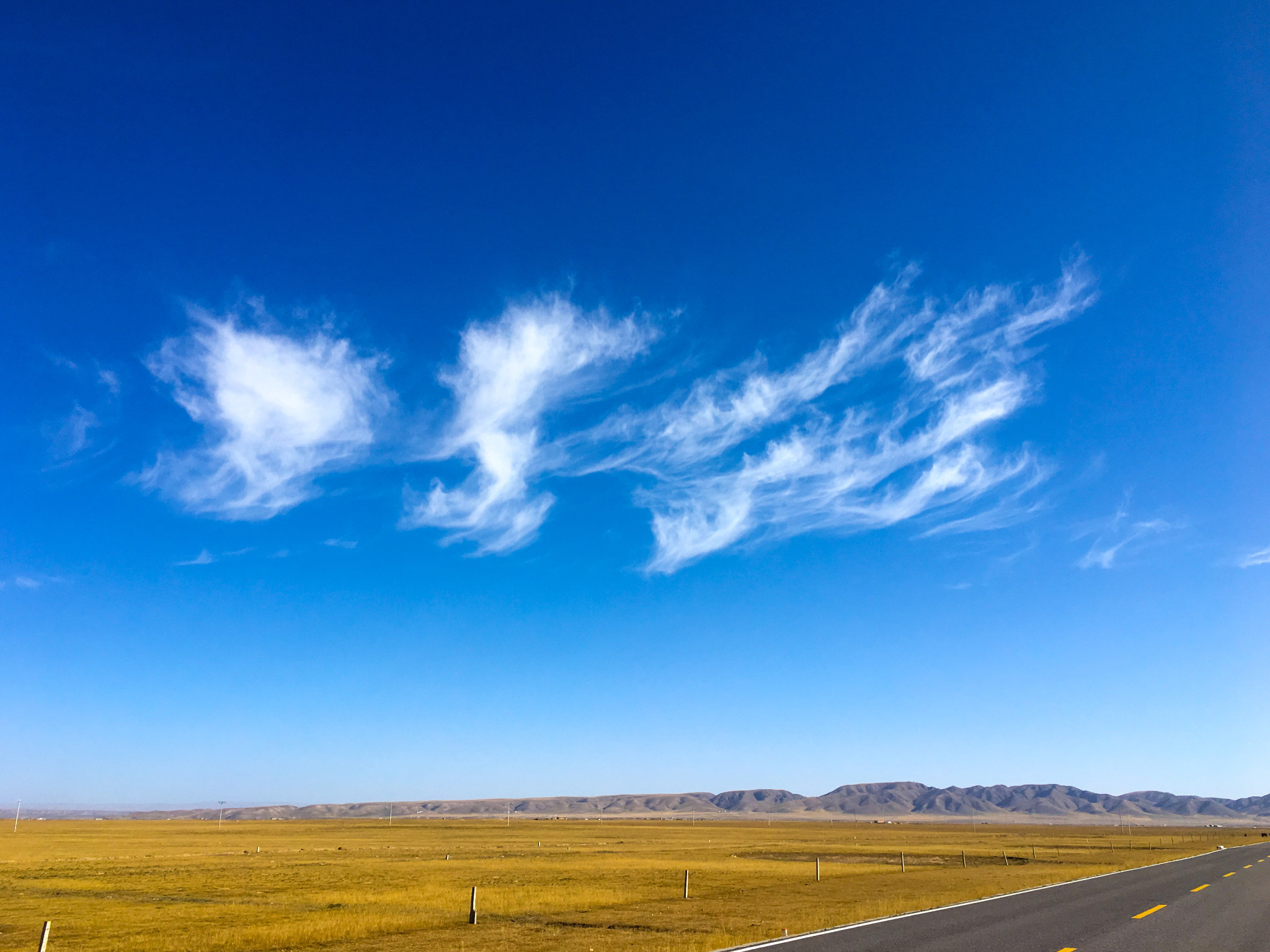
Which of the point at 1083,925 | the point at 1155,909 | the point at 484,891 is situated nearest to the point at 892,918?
the point at 1083,925

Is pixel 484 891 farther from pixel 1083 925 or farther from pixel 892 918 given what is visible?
pixel 1083 925

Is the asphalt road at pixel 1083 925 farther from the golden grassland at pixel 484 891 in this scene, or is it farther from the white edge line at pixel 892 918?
the golden grassland at pixel 484 891

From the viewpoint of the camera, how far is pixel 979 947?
16.2m

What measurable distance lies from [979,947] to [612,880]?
110 ft

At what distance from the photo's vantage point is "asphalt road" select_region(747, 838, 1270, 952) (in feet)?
54.0

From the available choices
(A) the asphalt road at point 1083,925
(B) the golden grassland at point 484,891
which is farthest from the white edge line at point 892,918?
(B) the golden grassland at point 484,891

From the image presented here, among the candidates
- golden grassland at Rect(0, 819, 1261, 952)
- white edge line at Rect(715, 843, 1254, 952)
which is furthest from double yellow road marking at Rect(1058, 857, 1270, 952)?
golden grassland at Rect(0, 819, 1261, 952)

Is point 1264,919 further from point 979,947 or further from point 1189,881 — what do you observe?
point 1189,881

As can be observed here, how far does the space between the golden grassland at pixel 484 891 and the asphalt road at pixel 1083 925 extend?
2.34 meters

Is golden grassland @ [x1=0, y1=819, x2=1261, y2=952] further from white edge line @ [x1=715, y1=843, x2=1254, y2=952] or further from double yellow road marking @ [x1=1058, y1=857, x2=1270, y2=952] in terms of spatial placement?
double yellow road marking @ [x1=1058, y1=857, x2=1270, y2=952]

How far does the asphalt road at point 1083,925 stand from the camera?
1647 centimetres

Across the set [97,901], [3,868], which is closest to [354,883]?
[97,901]

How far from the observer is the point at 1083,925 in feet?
64.0

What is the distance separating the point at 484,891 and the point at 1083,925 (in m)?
28.6
